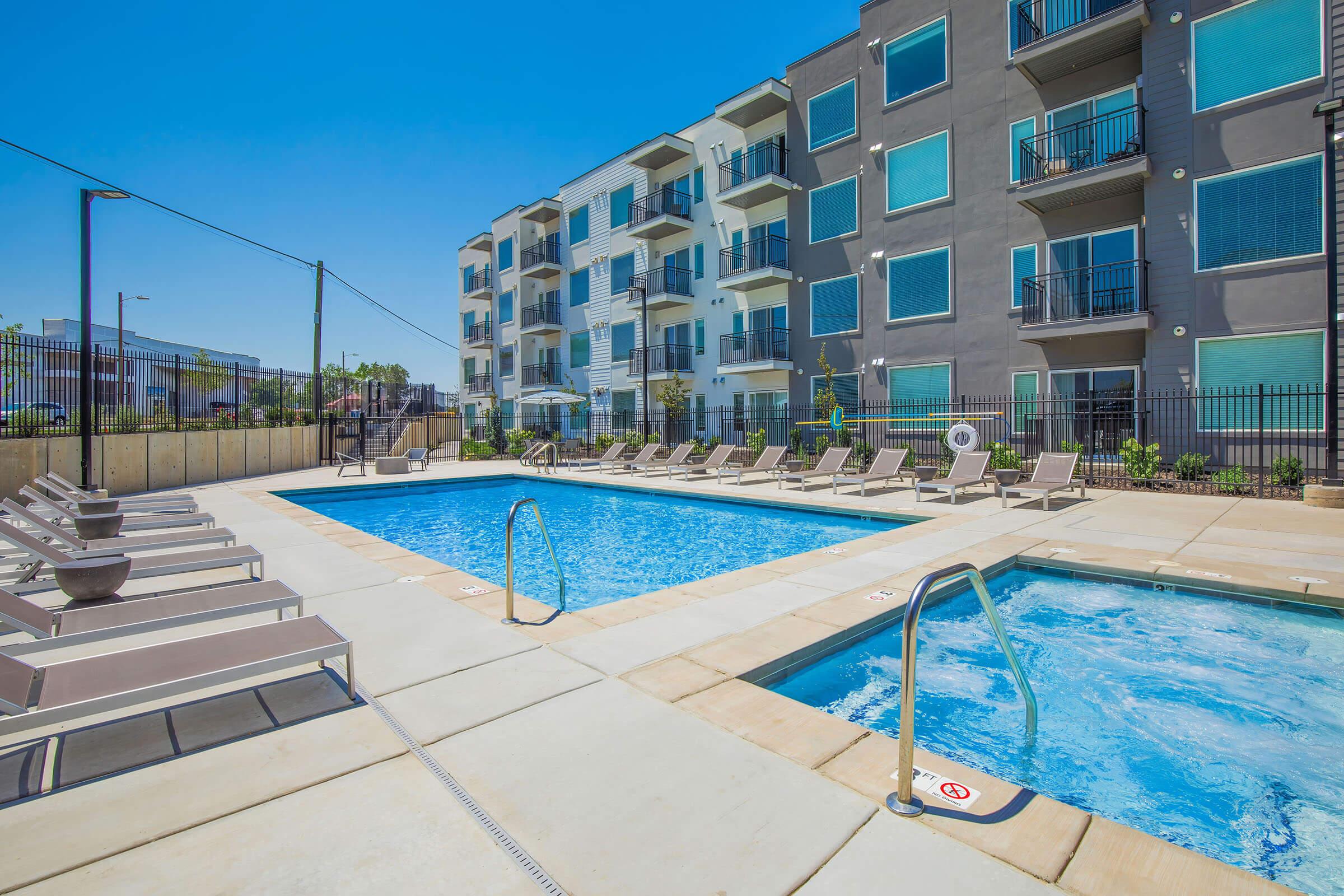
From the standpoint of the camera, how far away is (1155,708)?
3838mm

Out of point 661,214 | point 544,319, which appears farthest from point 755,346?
point 544,319

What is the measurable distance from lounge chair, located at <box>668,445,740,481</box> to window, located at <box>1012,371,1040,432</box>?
24.0 feet

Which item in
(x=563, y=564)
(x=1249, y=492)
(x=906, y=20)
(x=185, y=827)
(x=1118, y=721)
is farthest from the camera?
(x=906, y=20)

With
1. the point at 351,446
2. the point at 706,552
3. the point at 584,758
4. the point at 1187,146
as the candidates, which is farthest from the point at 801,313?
the point at 584,758

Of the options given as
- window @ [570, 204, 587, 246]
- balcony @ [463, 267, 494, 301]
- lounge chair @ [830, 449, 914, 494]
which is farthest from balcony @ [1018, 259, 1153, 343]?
balcony @ [463, 267, 494, 301]

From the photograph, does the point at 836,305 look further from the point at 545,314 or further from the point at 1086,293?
the point at 545,314

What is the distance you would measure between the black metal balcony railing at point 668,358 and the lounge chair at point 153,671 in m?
20.7

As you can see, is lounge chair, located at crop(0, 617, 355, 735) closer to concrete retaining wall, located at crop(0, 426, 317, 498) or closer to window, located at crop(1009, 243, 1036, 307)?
concrete retaining wall, located at crop(0, 426, 317, 498)

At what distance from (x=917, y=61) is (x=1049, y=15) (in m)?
3.49

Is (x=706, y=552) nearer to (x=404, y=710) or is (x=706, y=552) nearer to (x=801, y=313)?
(x=404, y=710)

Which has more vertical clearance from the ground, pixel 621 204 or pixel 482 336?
pixel 621 204

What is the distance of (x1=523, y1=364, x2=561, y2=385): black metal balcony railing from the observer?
103ft

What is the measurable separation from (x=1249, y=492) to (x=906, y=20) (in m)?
15.5

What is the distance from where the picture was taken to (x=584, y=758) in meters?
2.65
